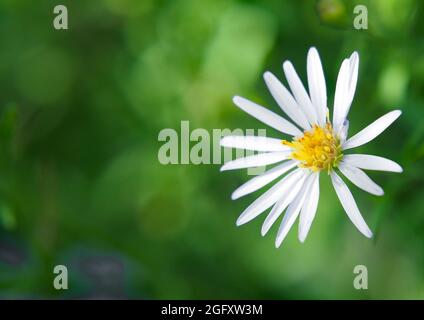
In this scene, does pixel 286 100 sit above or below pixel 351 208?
above

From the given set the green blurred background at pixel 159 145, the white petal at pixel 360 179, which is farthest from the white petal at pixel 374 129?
the green blurred background at pixel 159 145

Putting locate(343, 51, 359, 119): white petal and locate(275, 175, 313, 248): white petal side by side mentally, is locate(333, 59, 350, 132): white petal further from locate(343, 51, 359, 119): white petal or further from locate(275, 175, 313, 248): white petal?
locate(275, 175, 313, 248): white petal

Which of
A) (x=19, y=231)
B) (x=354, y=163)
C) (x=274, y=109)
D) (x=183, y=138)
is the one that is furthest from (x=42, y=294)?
(x=354, y=163)

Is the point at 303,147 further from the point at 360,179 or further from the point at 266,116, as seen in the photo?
the point at 360,179

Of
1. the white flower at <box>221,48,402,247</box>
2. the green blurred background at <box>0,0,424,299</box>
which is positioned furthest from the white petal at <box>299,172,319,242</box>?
the green blurred background at <box>0,0,424,299</box>

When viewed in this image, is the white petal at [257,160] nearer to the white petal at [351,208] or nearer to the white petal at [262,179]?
the white petal at [262,179]

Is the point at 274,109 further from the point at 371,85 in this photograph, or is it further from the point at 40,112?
the point at 40,112

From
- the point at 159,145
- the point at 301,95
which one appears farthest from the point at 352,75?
the point at 159,145
